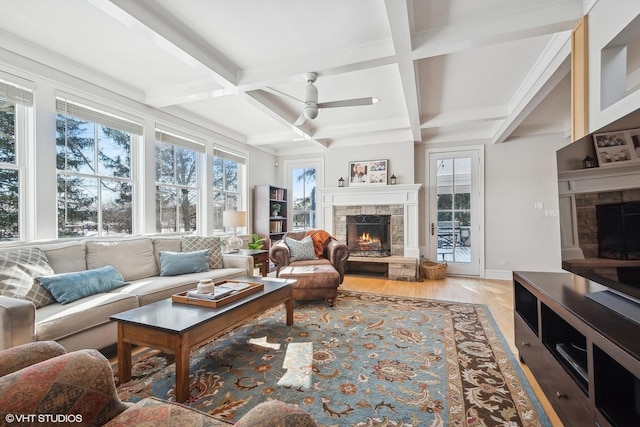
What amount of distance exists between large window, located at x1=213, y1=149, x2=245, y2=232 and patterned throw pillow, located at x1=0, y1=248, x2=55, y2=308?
108 inches

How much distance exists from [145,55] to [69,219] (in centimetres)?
187

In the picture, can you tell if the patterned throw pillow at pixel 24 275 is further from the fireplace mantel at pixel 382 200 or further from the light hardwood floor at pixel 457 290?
the fireplace mantel at pixel 382 200

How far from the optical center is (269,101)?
3785mm

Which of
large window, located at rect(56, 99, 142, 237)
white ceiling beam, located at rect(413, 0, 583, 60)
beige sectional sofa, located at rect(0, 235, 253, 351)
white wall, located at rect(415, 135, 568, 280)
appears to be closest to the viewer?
beige sectional sofa, located at rect(0, 235, 253, 351)

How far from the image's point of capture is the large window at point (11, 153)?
2586 millimetres

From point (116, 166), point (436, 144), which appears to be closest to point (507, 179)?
point (436, 144)

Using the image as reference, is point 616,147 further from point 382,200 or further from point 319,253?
point 382,200

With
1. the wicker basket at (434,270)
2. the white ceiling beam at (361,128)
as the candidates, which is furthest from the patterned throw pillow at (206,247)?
the wicker basket at (434,270)

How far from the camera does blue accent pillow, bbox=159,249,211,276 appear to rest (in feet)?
10.6

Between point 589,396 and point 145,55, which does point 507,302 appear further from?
point 145,55

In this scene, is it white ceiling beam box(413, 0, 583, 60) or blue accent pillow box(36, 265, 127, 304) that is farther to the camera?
blue accent pillow box(36, 265, 127, 304)

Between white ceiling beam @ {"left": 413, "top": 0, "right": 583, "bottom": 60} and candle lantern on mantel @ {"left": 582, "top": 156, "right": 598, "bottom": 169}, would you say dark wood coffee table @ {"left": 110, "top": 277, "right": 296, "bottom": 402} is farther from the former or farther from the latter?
white ceiling beam @ {"left": 413, "top": 0, "right": 583, "bottom": 60}

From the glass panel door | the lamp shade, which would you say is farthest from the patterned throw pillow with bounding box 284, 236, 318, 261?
the glass panel door

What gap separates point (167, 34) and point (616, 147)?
300 centimetres
